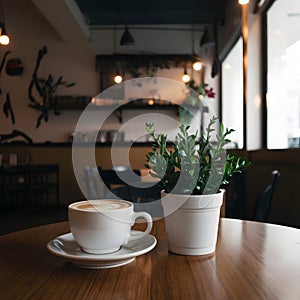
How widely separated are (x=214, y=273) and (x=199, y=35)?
6687mm

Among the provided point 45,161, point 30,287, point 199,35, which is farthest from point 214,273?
point 199,35

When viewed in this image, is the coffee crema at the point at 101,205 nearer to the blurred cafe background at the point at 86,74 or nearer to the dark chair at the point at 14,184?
the blurred cafe background at the point at 86,74

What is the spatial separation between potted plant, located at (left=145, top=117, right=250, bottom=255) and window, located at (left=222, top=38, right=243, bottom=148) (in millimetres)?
4408

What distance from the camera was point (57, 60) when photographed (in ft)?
22.4

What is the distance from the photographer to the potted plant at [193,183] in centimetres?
79

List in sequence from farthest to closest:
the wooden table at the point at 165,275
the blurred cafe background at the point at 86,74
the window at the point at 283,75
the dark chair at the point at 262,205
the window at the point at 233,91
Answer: the blurred cafe background at the point at 86,74 < the window at the point at 233,91 < the window at the point at 283,75 < the dark chair at the point at 262,205 < the wooden table at the point at 165,275

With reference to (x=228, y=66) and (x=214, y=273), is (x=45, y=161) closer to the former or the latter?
(x=228, y=66)

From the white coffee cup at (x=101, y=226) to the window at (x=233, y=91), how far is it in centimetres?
454

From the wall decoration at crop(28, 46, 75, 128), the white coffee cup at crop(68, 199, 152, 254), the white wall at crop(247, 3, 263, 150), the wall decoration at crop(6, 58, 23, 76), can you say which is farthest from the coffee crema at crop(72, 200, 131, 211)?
the wall decoration at crop(6, 58, 23, 76)

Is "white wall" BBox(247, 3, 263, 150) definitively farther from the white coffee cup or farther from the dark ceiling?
the white coffee cup

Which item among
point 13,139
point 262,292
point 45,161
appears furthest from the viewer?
Result: point 13,139

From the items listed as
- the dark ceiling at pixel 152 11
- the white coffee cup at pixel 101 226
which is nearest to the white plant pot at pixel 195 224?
the white coffee cup at pixel 101 226

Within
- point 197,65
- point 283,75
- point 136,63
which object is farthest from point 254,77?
point 136,63

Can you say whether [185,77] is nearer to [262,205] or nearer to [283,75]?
[283,75]
